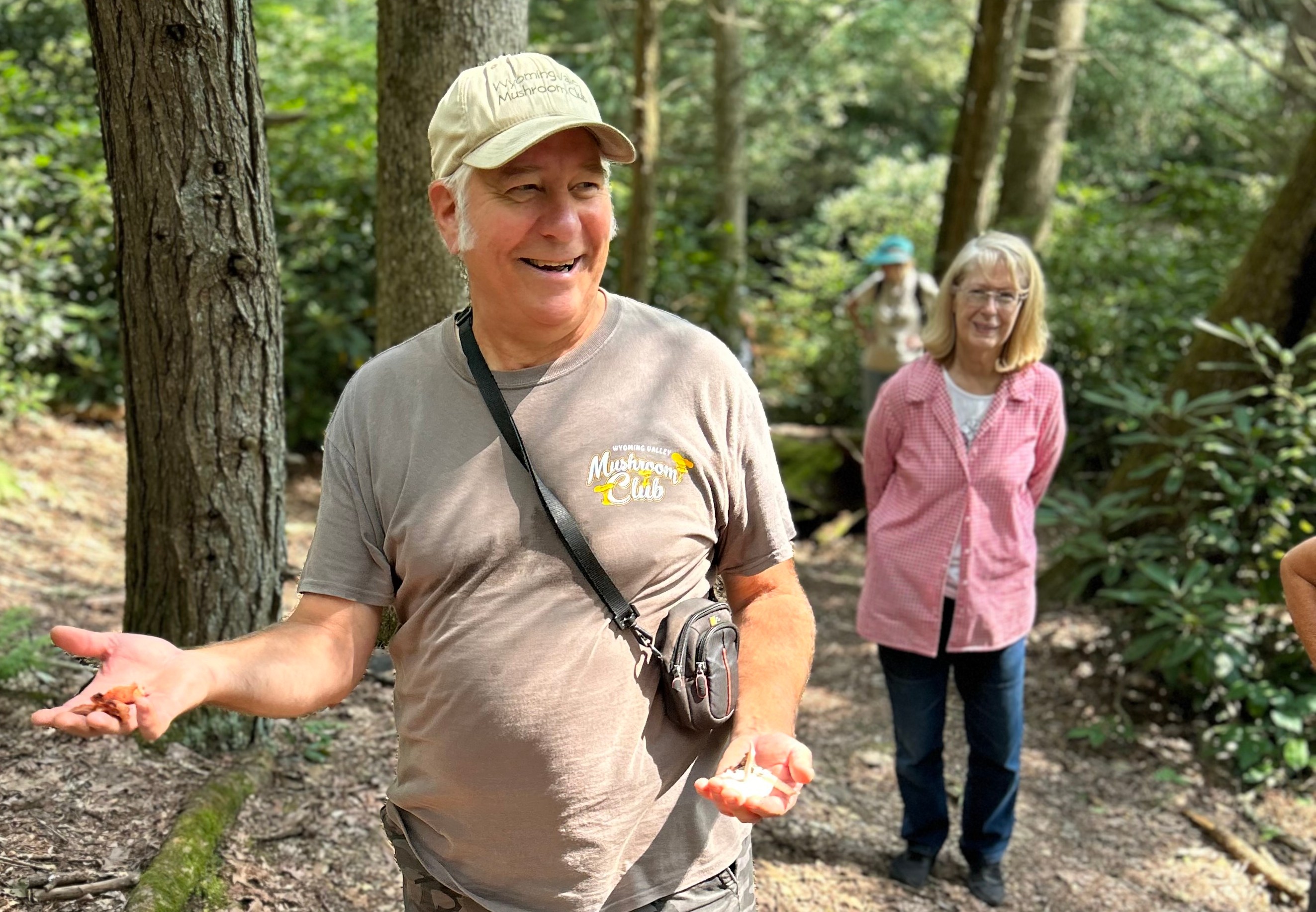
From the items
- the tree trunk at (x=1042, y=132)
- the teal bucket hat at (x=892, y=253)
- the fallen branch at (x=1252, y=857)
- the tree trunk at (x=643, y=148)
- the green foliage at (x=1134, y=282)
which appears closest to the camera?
the fallen branch at (x=1252, y=857)

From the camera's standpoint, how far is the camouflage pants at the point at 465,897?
1976 mm

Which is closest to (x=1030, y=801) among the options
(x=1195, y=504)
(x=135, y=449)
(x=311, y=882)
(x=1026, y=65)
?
(x=1195, y=504)

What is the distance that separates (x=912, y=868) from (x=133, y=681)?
3.22 metres

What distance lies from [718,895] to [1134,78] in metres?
19.2

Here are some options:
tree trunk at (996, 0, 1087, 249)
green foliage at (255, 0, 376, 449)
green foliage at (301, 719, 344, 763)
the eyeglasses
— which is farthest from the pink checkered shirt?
tree trunk at (996, 0, 1087, 249)

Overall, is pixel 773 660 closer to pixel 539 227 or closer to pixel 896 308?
pixel 539 227

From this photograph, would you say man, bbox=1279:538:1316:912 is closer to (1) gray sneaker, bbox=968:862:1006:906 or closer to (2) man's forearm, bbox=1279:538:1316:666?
(2) man's forearm, bbox=1279:538:1316:666

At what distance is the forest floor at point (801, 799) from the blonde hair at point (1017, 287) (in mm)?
1860

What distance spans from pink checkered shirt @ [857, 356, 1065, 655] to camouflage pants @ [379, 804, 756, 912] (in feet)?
6.36

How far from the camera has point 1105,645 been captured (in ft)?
19.1

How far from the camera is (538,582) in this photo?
1.88m

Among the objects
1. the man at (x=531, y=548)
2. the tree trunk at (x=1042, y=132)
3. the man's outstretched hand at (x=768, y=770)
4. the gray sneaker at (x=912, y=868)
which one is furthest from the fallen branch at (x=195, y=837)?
the tree trunk at (x=1042, y=132)

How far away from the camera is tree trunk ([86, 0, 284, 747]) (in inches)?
117

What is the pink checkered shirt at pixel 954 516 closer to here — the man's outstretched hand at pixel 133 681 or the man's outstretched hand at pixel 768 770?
the man's outstretched hand at pixel 768 770
